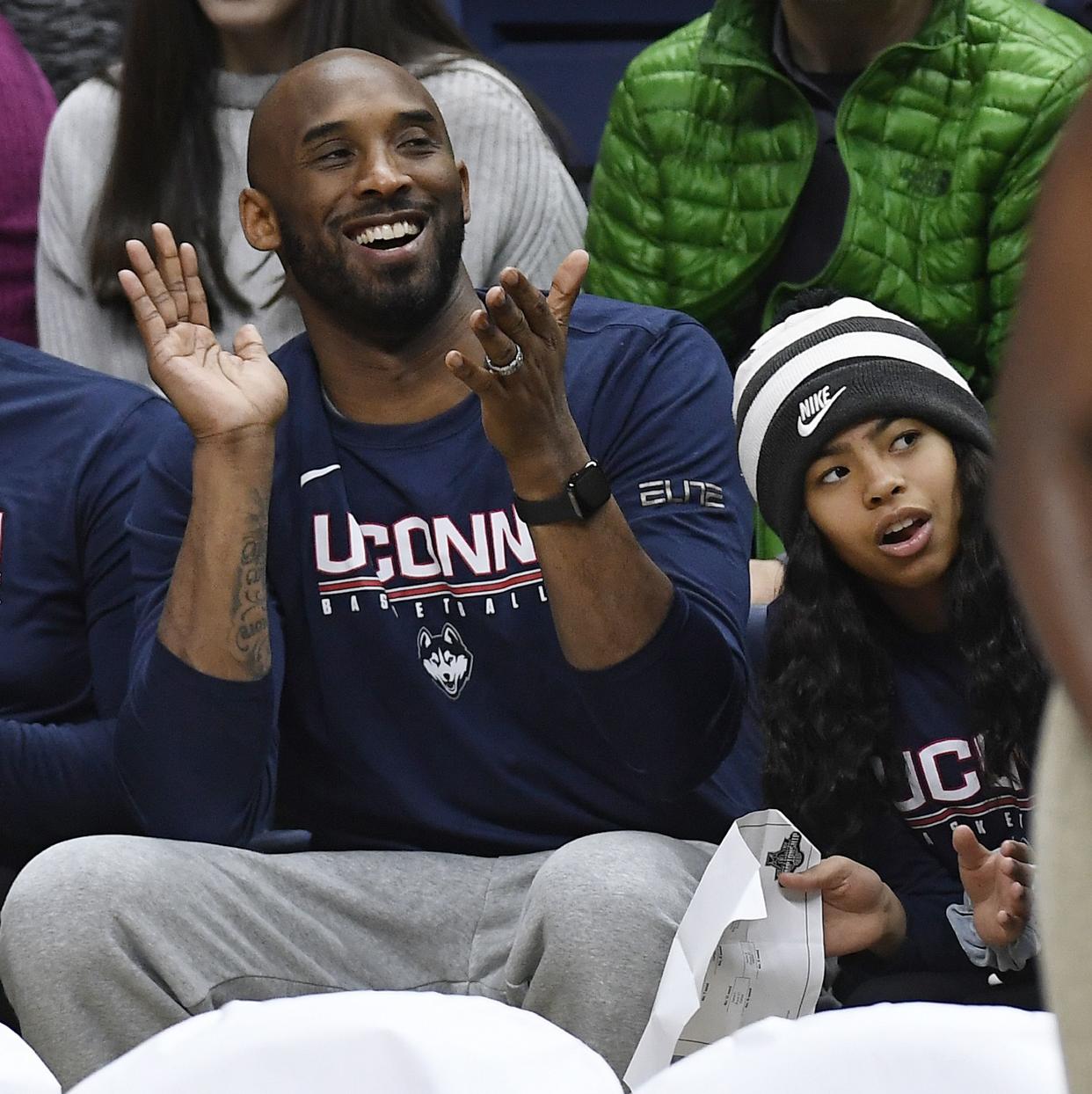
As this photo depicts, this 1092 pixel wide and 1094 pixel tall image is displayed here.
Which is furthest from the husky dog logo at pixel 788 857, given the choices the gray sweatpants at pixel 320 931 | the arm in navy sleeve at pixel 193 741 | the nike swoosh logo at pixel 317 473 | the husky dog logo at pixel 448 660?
the nike swoosh logo at pixel 317 473

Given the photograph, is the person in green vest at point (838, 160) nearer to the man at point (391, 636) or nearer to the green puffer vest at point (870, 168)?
the green puffer vest at point (870, 168)

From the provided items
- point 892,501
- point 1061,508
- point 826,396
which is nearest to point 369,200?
point 826,396

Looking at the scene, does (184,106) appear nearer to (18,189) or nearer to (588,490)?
(18,189)

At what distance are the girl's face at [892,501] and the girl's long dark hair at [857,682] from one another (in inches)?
0.8

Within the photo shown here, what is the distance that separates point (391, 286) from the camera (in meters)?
2.19

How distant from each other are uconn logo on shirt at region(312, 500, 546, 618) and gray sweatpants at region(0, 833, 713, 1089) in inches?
11.4

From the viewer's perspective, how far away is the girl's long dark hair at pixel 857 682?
78.6 inches

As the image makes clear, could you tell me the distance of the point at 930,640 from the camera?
2115mm

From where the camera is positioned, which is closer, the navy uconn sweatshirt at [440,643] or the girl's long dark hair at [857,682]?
the girl's long dark hair at [857,682]

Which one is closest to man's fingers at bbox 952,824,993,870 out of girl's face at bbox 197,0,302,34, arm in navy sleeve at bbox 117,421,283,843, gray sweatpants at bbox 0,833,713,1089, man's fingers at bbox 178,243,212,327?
gray sweatpants at bbox 0,833,713,1089

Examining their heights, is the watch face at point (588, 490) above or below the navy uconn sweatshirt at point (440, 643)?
above

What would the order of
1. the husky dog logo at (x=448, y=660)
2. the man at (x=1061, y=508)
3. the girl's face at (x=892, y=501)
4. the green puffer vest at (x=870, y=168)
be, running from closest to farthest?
the man at (x=1061, y=508), the girl's face at (x=892, y=501), the husky dog logo at (x=448, y=660), the green puffer vest at (x=870, y=168)

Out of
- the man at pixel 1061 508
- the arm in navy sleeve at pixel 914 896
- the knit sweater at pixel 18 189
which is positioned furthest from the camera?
the knit sweater at pixel 18 189

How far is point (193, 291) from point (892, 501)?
0.82 meters
